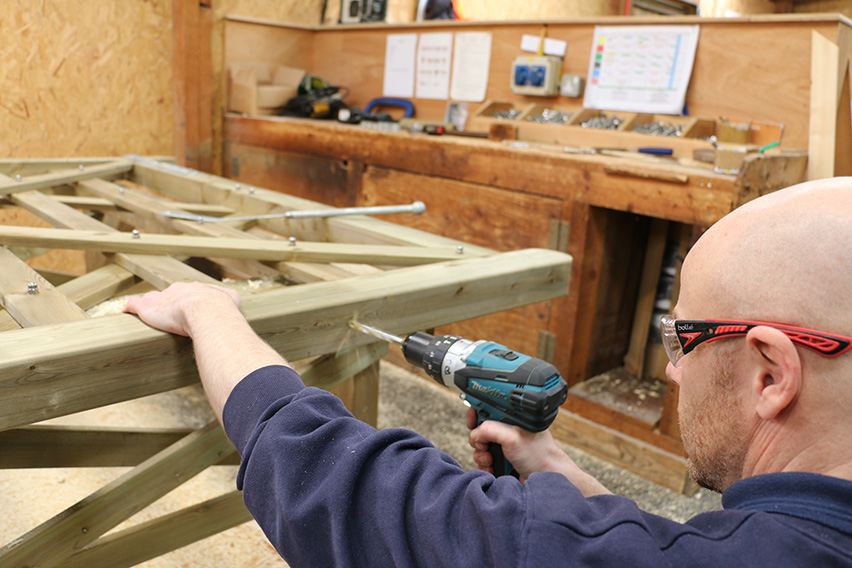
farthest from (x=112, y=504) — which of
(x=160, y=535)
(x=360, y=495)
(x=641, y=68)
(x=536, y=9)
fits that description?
(x=536, y=9)

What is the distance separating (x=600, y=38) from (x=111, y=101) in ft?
8.10

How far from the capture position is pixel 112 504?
48.4 inches

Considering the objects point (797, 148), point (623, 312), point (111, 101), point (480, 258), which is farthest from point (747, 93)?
point (111, 101)

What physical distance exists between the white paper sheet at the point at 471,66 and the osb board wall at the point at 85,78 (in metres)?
1.58

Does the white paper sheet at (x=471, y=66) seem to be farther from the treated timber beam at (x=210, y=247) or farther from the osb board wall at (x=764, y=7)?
the osb board wall at (x=764, y=7)

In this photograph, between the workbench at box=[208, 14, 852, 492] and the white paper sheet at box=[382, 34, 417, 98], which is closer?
the workbench at box=[208, 14, 852, 492]

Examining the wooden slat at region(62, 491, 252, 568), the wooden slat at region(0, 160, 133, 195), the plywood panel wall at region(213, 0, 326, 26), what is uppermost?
the plywood panel wall at region(213, 0, 326, 26)

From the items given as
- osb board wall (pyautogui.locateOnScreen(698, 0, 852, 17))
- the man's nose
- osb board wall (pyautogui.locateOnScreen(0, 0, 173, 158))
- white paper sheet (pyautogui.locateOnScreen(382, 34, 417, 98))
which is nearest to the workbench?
white paper sheet (pyautogui.locateOnScreen(382, 34, 417, 98))

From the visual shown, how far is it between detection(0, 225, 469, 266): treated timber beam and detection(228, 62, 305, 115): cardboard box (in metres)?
2.56

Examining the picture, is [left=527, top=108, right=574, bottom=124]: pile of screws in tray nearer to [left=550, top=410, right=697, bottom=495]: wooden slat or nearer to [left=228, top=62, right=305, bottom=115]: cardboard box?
[left=550, top=410, right=697, bottom=495]: wooden slat

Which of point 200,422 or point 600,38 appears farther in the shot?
point 600,38

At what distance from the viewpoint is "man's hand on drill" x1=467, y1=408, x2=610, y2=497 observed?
3.10 feet

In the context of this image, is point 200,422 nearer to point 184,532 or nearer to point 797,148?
point 184,532

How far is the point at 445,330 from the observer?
3041mm
